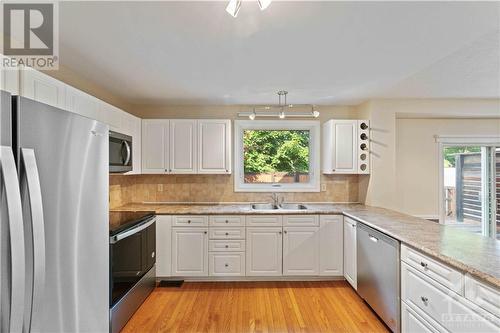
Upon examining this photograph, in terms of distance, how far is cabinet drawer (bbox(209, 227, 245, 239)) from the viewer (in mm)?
3262

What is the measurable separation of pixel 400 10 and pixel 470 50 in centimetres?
104

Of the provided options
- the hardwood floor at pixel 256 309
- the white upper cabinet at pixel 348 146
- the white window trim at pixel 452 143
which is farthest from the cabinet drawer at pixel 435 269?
the white window trim at pixel 452 143

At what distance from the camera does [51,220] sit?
1094 mm

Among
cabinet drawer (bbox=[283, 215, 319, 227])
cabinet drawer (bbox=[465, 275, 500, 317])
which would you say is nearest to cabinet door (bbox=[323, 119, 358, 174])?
cabinet drawer (bbox=[283, 215, 319, 227])

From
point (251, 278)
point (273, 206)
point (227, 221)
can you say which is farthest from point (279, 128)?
point (251, 278)

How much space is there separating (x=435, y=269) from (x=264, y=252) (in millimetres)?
1905

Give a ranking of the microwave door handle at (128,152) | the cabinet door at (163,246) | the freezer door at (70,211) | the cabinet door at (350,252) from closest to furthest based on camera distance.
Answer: the freezer door at (70,211)
the microwave door handle at (128,152)
the cabinet door at (350,252)
the cabinet door at (163,246)

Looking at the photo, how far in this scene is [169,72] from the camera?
259 centimetres

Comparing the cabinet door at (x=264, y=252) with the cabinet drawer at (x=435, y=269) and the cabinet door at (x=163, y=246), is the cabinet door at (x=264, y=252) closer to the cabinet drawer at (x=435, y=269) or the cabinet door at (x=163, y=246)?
the cabinet door at (x=163, y=246)

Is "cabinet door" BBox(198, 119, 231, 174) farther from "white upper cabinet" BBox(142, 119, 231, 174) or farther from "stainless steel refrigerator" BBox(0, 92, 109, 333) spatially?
"stainless steel refrigerator" BBox(0, 92, 109, 333)

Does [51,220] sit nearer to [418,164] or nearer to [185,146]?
[185,146]

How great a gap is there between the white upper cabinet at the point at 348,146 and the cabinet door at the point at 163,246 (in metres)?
2.29

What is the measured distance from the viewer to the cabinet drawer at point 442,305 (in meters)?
1.39

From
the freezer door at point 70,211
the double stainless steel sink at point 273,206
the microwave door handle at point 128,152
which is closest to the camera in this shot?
the freezer door at point 70,211
